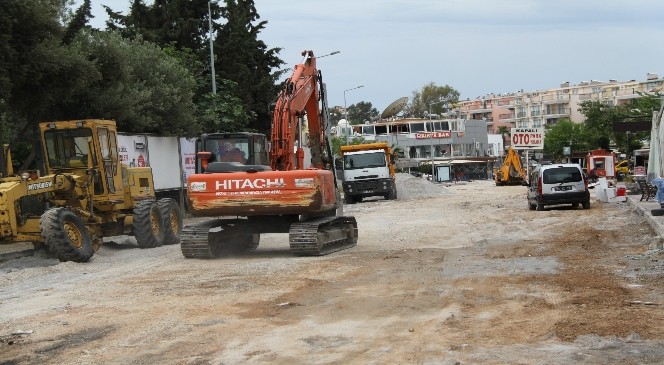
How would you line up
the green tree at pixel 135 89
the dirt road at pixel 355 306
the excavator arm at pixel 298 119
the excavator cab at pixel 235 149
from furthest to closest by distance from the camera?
the green tree at pixel 135 89
the excavator cab at pixel 235 149
the excavator arm at pixel 298 119
the dirt road at pixel 355 306

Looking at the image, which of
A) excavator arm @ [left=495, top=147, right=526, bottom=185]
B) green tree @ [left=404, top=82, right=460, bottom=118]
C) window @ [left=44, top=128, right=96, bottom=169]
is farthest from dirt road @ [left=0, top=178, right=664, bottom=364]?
green tree @ [left=404, top=82, right=460, bottom=118]

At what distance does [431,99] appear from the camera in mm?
181125

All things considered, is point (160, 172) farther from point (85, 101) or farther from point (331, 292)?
point (331, 292)

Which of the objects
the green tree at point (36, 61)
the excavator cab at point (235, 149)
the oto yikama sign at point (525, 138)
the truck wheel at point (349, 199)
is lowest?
the truck wheel at point (349, 199)

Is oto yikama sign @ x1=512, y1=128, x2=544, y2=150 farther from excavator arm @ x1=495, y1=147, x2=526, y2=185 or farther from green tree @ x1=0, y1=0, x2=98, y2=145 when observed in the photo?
green tree @ x1=0, y1=0, x2=98, y2=145

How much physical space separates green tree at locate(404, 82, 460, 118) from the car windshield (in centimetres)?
13171

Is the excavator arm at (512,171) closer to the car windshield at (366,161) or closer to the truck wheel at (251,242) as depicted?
the car windshield at (366,161)

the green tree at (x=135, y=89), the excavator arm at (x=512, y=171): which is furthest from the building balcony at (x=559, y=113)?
the green tree at (x=135, y=89)

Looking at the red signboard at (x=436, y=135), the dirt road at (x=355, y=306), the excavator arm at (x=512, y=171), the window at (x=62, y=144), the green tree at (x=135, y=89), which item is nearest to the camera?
the dirt road at (x=355, y=306)

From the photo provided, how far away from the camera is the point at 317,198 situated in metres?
17.9

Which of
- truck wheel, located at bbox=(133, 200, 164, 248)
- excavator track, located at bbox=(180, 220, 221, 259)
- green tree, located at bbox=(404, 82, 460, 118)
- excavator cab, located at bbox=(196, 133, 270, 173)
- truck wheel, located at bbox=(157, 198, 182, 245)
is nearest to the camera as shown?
excavator track, located at bbox=(180, 220, 221, 259)

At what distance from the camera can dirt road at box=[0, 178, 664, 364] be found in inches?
329

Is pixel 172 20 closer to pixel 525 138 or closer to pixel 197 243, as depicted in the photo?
pixel 525 138

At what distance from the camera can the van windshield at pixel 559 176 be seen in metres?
31.6
